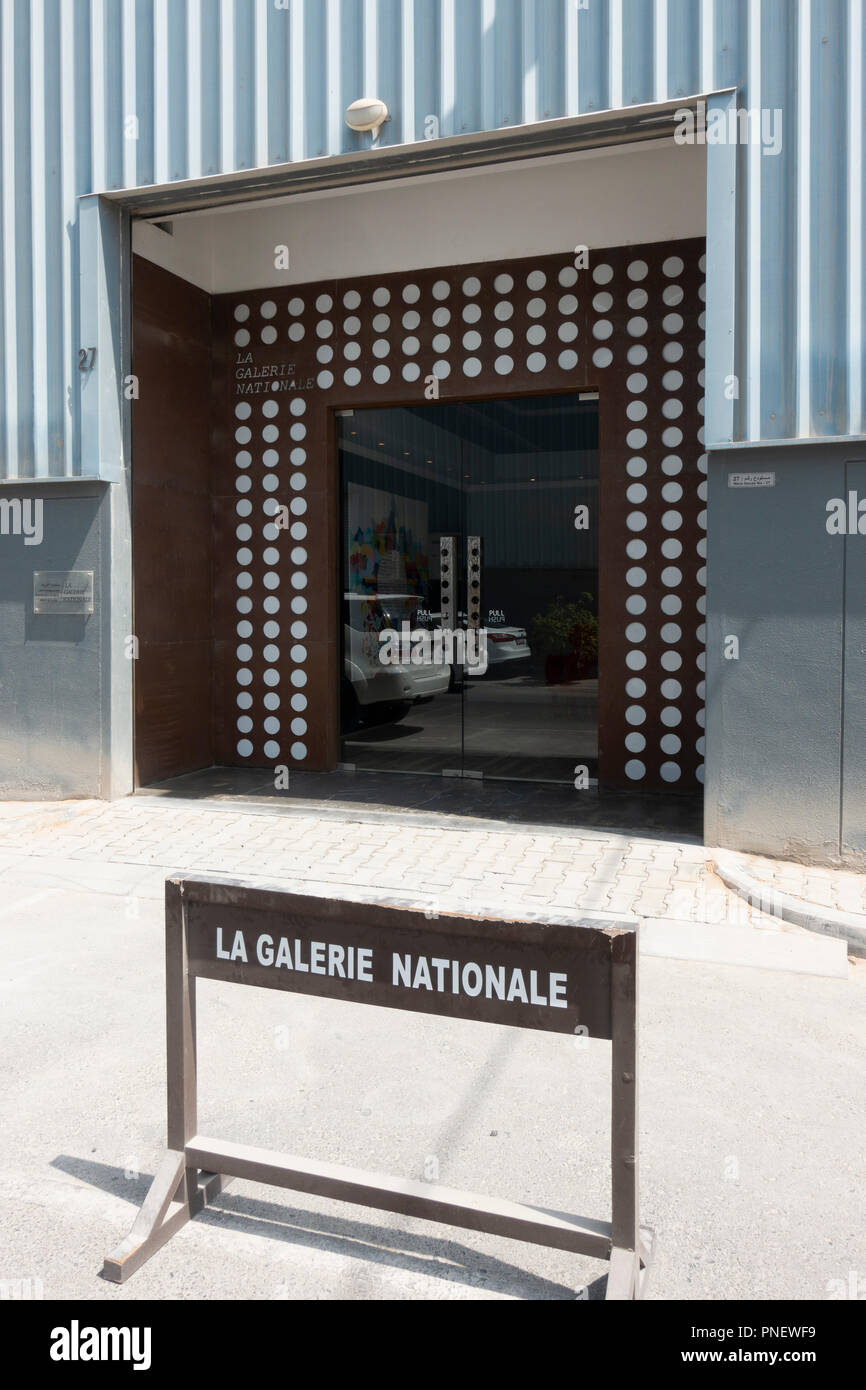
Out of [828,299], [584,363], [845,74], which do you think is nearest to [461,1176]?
[828,299]

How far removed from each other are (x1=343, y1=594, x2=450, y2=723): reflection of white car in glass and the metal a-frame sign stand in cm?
728

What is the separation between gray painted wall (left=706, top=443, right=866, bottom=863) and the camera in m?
6.92

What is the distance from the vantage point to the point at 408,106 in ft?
25.5

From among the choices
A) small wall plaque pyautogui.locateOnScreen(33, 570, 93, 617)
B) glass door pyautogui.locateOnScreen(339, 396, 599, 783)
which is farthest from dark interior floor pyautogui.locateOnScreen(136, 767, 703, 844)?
small wall plaque pyautogui.locateOnScreen(33, 570, 93, 617)

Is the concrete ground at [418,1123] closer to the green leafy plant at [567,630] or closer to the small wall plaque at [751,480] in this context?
the small wall plaque at [751,480]

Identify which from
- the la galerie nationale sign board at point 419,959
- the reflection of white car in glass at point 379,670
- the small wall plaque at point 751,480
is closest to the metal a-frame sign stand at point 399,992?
the la galerie nationale sign board at point 419,959

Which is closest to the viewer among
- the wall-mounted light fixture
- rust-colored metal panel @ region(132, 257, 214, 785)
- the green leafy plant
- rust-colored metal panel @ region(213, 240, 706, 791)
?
the wall-mounted light fixture

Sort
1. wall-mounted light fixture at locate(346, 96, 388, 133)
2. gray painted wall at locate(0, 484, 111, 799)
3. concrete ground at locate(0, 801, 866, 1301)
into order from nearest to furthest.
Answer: concrete ground at locate(0, 801, 866, 1301) → wall-mounted light fixture at locate(346, 96, 388, 133) → gray painted wall at locate(0, 484, 111, 799)

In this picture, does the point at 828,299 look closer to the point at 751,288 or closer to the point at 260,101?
the point at 751,288

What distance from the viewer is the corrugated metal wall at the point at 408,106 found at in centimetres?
688

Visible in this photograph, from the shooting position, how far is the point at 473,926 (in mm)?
2900

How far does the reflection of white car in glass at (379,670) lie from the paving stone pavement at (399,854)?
6.89 ft

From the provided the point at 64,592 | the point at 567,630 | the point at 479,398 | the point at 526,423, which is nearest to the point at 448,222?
the point at 479,398

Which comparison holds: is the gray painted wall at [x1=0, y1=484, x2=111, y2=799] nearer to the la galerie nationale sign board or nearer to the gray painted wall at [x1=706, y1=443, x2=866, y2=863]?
the gray painted wall at [x1=706, y1=443, x2=866, y2=863]
